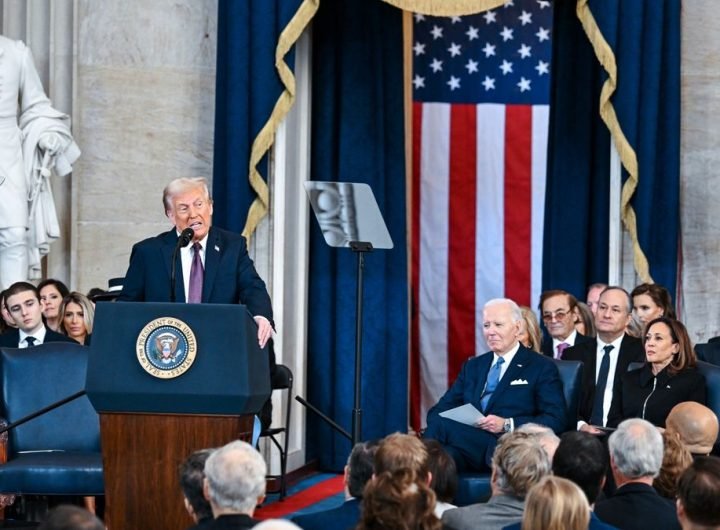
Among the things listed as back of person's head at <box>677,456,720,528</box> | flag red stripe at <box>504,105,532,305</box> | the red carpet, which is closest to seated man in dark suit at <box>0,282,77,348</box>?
the red carpet

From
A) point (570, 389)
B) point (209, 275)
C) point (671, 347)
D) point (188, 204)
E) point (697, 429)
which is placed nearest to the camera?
point (697, 429)

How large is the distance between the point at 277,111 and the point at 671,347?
3.06 meters

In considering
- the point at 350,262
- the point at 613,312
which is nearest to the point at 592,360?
the point at 613,312

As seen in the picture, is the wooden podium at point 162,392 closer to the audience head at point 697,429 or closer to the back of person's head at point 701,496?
the audience head at point 697,429

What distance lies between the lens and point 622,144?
26.8 ft

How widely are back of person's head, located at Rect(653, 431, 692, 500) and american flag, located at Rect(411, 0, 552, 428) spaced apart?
5632 millimetres

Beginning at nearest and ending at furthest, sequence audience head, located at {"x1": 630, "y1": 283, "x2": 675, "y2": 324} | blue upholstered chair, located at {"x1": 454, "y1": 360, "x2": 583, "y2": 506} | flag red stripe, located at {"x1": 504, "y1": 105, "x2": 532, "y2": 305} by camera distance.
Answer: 1. blue upholstered chair, located at {"x1": 454, "y1": 360, "x2": 583, "y2": 506}
2. audience head, located at {"x1": 630, "y1": 283, "x2": 675, "y2": 324}
3. flag red stripe, located at {"x1": 504, "y1": 105, "x2": 532, "y2": 305}

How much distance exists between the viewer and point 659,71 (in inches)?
325

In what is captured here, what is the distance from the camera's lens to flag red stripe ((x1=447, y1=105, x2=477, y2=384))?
10.3 metres

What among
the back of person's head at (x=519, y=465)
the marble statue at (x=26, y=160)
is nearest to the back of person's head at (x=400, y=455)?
the back of person's head at (x=519, y=465)

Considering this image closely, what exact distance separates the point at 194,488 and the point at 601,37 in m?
5.06

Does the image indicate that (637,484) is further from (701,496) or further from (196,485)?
(196,485)

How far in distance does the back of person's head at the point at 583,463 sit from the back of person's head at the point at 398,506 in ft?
2.90

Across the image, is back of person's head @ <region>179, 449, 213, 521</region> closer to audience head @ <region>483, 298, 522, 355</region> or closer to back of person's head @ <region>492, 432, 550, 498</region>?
back of person's head @ <region>492, 432, 550, 498</region>
